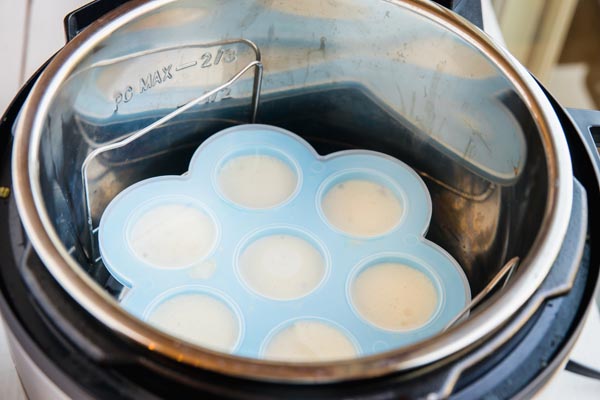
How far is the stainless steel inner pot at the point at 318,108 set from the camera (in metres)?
0.66

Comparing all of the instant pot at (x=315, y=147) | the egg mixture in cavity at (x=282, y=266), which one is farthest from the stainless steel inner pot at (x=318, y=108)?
the egg mixture in cavity at (x=282, y=266)

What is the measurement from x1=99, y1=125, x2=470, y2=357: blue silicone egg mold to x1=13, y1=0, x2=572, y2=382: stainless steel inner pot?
37 mm

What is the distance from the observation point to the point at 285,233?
2.64ft

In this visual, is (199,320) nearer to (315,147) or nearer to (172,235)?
(172,235)

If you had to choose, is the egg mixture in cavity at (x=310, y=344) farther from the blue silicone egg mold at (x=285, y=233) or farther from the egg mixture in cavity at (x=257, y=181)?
the egg mixture in cavity at (x=257, y=181)

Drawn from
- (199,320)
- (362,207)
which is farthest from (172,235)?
(362,207)

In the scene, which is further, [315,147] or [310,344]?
[315,147]

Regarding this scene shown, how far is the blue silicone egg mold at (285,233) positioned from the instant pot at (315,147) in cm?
4

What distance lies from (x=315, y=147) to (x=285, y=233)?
156mm

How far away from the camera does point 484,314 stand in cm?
54

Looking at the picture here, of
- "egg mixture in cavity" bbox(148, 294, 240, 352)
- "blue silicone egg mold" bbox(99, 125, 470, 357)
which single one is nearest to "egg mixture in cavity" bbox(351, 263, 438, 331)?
"blue silicone egg mold" bbox(99, 125, 470, 357)

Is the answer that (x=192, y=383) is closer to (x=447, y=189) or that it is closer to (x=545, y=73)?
(x=447, y=189)

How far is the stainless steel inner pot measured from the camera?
661 mm

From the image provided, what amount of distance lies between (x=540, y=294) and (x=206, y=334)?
0.30 m
